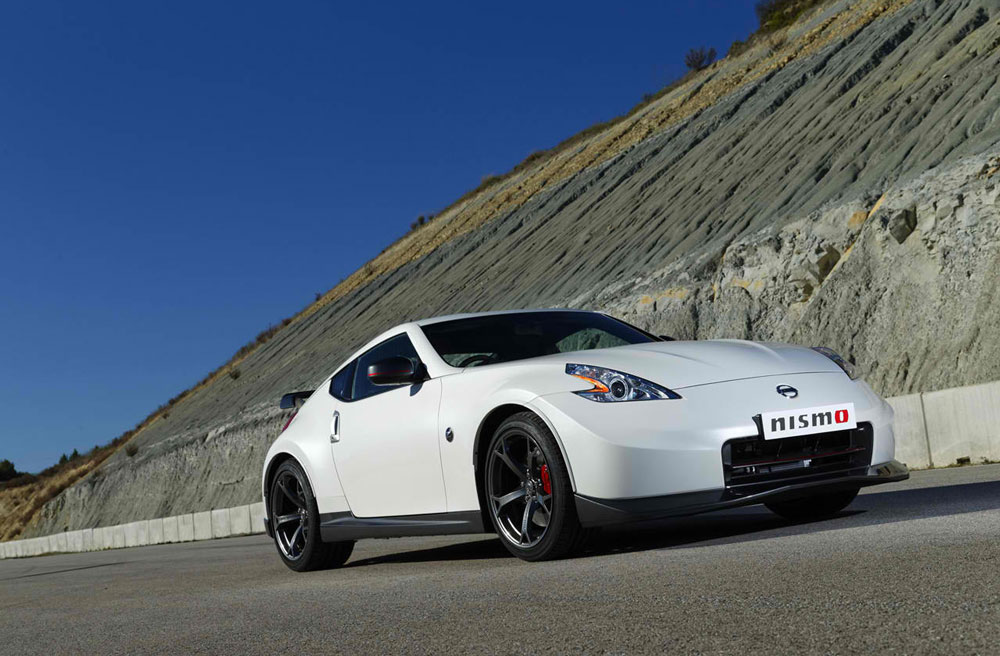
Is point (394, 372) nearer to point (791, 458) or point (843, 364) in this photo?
point (791, 458)

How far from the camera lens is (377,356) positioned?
771cm

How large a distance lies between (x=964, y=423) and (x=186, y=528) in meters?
14.0

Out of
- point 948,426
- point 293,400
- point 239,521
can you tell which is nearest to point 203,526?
point 239,521

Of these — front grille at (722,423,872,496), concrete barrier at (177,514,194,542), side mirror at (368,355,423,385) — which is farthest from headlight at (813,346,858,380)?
concrete barrier at (177,514,194,542)

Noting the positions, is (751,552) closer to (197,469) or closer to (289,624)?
(289,624)

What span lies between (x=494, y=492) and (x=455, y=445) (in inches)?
15.7

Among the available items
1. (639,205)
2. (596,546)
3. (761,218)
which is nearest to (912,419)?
(596,546)

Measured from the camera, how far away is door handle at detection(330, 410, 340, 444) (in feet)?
24.8

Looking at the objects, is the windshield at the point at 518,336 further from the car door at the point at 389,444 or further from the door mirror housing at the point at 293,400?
the door mirror housing at the point at 293,400

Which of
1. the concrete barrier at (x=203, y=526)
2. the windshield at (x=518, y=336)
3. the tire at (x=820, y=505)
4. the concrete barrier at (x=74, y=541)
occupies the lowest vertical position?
the concrete barrier at (x=74, y=541)

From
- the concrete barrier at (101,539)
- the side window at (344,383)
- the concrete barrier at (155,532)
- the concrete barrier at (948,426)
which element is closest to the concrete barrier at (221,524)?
the concrete barrier at (155,532)

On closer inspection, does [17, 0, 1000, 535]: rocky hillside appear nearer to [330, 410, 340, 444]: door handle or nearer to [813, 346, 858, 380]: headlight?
[813, 346, 858, 380]: headlight

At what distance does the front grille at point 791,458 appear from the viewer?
18.6 ft

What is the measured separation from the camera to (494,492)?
6164 millimetres
